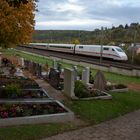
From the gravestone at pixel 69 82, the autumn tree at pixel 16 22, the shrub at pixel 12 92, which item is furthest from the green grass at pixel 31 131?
the autumn tree at pixel 16 22

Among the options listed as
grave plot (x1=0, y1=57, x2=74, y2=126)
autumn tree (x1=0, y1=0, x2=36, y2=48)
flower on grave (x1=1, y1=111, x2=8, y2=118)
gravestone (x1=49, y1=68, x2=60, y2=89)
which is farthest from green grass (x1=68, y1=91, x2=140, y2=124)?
autumn tree (x1=0, y1=0, x2=36, y2=48)

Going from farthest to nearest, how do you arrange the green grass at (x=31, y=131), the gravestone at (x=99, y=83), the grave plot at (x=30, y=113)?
the gravestone at (x=99, y=83), the grave plot at (x=30, y=113), the green grass at (x=31, y=131)

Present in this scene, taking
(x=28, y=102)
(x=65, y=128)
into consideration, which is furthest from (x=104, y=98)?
(x=65, y=128)

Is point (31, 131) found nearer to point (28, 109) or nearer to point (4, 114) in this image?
point (4, 114)

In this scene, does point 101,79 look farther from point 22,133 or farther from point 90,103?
point 22,133

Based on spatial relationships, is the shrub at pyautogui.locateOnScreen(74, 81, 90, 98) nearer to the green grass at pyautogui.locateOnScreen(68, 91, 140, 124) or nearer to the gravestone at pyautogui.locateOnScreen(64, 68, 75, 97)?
the gravestone at pyautogui.locateOnScreen(64, 68, 75, 97)

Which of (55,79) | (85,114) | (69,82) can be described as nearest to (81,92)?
(69,82)

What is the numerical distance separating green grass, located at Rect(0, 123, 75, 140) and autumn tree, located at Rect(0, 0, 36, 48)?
426 inches

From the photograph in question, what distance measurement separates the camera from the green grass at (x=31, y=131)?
1075cm

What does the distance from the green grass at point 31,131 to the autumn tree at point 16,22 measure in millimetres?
10817

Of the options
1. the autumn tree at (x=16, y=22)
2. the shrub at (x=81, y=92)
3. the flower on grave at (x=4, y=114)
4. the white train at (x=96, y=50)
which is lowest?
the white train at (x=96, y=50)

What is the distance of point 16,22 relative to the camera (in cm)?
2519

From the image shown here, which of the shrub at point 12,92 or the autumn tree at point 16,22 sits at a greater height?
the autumn tree at point 16,22

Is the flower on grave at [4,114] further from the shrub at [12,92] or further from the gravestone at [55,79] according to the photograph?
the gravestone at [55,79]
